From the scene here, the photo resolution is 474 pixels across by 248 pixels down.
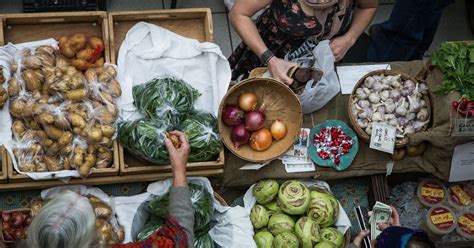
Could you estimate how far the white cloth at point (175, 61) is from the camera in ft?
11.1

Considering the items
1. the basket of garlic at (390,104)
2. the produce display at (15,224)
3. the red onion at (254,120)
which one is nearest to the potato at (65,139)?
the produce display at (15,224)

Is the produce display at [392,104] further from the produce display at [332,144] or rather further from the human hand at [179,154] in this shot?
the human hand at [179,154]

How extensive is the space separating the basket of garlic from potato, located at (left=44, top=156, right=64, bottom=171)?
4.69 feet

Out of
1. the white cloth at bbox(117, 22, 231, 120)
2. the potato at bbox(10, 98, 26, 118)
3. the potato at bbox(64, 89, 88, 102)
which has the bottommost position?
the potato at bbox(10, 98, 26, 118)

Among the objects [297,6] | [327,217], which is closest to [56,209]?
[327,217]

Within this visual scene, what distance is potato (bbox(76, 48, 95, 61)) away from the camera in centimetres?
329

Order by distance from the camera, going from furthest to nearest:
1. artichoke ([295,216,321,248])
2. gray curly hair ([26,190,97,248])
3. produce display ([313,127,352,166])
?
produce display ([313,127,352,166]) → artichoke ([295,216,321,248]) → gray curly hair ([26,190,97,248])

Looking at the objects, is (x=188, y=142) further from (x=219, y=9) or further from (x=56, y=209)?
(x=219, y=9)

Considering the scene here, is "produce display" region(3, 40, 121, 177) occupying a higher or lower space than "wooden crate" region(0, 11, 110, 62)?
lower

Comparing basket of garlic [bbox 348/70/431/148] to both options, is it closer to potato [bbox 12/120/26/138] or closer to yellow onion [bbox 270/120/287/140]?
yellow onion [bbox 270/120/287/140]

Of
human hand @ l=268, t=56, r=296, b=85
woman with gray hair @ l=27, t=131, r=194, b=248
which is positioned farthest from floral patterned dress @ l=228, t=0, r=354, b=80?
woman with gray hair @ l=27, t=131, r=194, b=248

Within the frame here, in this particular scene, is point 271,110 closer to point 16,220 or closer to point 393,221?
point 393,221

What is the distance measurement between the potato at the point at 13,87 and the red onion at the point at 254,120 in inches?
42.7

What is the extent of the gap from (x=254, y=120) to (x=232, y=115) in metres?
0.12
